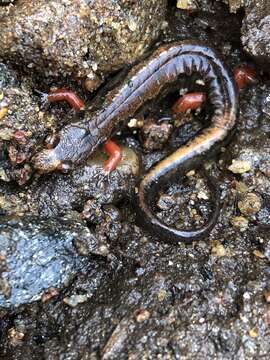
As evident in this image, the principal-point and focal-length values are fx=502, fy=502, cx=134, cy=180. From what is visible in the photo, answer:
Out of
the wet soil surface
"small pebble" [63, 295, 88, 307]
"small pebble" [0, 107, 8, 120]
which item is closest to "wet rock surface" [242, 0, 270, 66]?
the wet soil surface

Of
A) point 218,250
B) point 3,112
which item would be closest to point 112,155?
point 3,112

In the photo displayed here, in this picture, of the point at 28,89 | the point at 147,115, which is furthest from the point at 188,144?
the point at 28,89

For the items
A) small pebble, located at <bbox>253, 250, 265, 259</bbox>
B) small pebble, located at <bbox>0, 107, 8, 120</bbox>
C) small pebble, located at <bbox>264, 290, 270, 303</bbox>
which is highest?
small pebble, located at <bbox>0, 107, 8, 120</bbox>

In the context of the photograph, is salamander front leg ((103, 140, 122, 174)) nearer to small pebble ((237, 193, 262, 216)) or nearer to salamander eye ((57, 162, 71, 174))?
salamander eye ((57, 162, 71, 174))

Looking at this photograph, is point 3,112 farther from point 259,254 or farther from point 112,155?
point 259,254

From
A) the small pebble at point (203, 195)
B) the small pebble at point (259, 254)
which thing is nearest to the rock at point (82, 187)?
the small pebble at point (203, 195)

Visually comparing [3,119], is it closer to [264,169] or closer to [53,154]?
[53,154]
